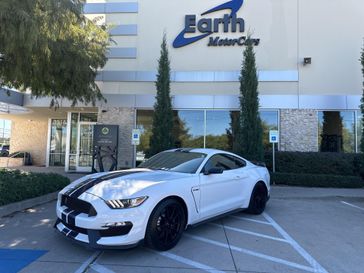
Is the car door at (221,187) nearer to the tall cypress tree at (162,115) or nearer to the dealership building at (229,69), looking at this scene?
the tall cypress tree at (162,115)

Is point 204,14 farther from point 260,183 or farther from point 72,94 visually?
point 260,183

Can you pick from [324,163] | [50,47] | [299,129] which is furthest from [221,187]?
[299,129]

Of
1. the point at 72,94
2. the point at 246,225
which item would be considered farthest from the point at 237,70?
the point at 246,225

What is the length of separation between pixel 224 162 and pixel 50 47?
5.14 meters

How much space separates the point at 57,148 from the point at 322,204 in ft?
52.4

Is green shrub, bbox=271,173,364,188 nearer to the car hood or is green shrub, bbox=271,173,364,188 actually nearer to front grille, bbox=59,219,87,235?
the car hood

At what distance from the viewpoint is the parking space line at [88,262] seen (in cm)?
409

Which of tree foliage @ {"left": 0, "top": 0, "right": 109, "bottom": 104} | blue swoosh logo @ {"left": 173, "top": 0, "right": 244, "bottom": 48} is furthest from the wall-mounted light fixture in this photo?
tree foliage @ {"left": 0, "top": 0, "right": 109, "bottom": 104}

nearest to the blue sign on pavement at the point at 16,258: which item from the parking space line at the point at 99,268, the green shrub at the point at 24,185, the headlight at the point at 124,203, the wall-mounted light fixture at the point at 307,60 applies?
the parking space line at the point at 99,268

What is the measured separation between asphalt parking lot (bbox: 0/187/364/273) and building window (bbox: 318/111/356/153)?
25.0 ft

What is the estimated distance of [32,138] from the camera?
71.4 ft

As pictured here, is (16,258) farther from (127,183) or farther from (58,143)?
(58,143)

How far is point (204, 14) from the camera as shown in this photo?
1552cm

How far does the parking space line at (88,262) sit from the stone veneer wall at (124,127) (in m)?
10.5
